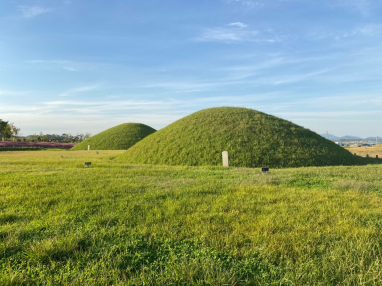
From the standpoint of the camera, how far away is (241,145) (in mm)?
21531

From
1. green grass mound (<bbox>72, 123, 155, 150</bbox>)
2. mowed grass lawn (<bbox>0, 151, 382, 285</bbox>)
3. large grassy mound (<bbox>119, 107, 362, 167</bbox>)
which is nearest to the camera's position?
mowed grass lawn (<bbox>0, 151, 382, 285</bbox>)

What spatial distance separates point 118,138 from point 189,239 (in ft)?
180

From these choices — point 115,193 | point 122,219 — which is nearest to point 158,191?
point 115,193

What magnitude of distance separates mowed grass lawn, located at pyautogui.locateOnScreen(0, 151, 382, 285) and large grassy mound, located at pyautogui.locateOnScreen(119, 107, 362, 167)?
12861mm

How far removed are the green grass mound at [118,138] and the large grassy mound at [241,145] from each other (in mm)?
28854

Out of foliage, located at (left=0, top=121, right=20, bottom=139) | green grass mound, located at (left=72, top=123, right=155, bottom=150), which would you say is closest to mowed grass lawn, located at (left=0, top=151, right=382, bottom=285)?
green grass mound, located at (left=72, top=123, right=155, bottom=150)

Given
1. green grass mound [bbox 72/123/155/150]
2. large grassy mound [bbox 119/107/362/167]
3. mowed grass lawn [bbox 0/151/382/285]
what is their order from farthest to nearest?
green grass mound [bbox 72/123/155/150], large grassy mound [bbox 119/107/362/167], mowed grass lawn [bbox 0/151/382/285]

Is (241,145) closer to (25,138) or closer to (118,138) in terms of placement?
(118,138)

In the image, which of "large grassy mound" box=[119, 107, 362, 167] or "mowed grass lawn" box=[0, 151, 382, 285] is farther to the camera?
"large grassy mound" box=[119, 107, 362, 167]

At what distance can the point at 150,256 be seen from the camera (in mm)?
3568

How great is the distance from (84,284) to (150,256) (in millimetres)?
986

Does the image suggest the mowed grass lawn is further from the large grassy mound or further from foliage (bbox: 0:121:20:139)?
foliage (bbox: 0:121:20:139)

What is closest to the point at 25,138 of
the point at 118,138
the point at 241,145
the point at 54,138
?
the point at 54,138

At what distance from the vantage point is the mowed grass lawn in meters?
3.08
